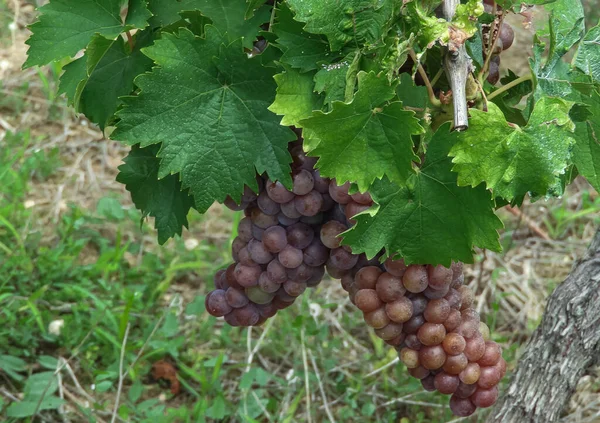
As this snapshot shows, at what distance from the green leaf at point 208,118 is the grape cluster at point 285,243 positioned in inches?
2.3

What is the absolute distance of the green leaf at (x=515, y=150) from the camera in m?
0.86

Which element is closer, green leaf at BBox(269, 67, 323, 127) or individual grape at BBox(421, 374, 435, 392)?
green leaf at BBox(269, 67, 323, 127)

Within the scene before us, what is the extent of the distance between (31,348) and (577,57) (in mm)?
1747

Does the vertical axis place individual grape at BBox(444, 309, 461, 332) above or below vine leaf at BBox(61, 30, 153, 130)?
below

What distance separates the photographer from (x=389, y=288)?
1049mm

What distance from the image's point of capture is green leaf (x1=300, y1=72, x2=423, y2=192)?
0.84 meters

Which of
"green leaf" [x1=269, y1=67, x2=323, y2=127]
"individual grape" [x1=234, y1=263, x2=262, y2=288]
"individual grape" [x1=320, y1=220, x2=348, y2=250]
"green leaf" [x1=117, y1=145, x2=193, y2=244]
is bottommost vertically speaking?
"individual grape" [x1=234, y1=263, x2=262, y2=288]

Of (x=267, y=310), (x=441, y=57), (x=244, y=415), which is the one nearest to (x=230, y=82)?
(x=441, y=57)

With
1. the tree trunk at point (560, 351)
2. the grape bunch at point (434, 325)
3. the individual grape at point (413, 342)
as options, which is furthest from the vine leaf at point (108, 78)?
the tree trunk at point (560, 351)

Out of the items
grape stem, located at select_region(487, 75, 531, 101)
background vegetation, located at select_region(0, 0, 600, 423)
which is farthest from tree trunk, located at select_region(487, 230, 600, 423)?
grape stem, located at select_region(487, 75, 531, 101)

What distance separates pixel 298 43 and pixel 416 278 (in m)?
0.35

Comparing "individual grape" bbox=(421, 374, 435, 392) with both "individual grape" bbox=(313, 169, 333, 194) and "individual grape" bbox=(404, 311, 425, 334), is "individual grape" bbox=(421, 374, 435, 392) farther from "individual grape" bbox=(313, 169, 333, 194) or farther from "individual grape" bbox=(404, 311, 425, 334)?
"individual grape" bbox=(313, 169, 333, 194)

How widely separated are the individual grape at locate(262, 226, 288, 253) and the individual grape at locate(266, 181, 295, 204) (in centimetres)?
6

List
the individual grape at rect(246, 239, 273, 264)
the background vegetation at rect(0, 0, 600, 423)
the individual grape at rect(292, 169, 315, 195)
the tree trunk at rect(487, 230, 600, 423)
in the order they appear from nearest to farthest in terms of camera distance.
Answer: the individual grape at rect(292, 169, 315, 195) < the individual grape at rect(246, 239, 273, 264) < the tree trunk at rect(487, 230, 600, 423) < the background vegetation at rect(0, 0, 600, 423)
